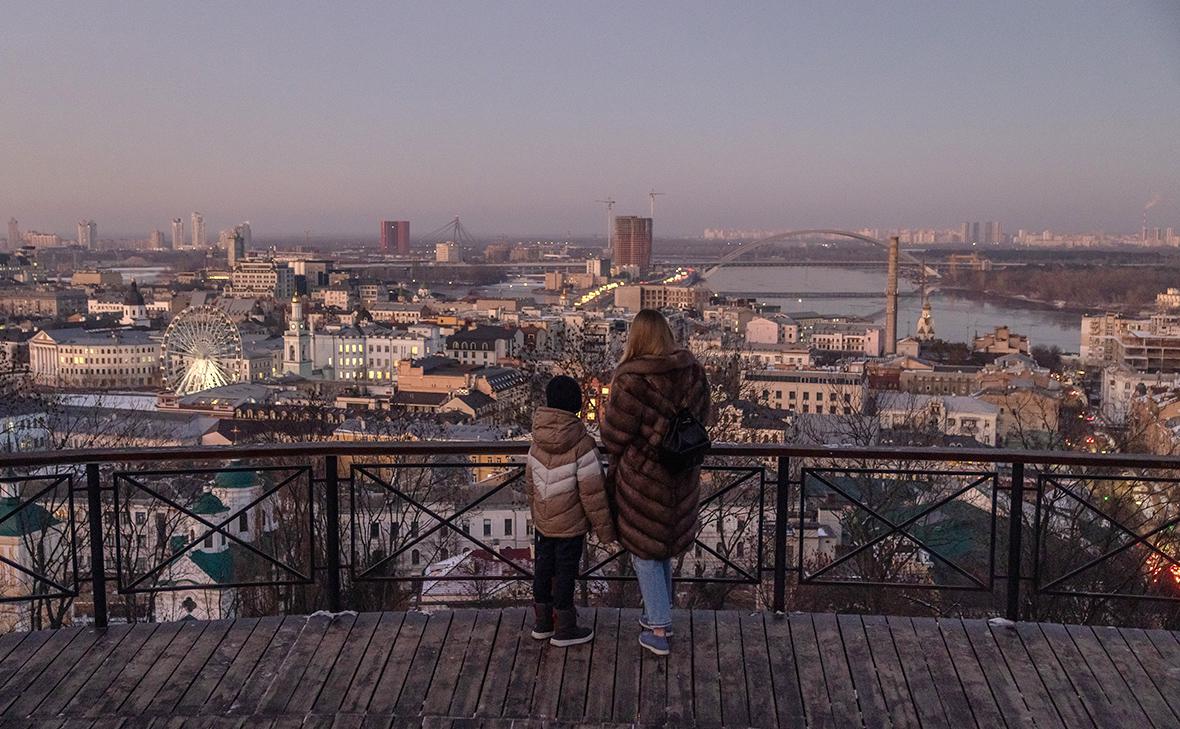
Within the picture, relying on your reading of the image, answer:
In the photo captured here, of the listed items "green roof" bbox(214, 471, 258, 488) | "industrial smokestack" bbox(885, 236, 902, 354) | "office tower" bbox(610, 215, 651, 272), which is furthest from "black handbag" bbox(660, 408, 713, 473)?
"office tower" bbox(610, 215, 651, 272)

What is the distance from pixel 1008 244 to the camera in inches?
3265

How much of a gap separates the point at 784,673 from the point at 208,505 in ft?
16.7

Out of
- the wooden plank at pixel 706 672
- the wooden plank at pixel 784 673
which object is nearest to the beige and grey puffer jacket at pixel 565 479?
A: the wooden plank at pixel 706 672

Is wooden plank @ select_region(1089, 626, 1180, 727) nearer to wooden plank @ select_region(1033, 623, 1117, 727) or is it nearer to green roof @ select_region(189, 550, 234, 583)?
wooden plank @ select_region(1033, 623, 1117, 727)

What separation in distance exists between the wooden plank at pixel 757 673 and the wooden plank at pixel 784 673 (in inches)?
0.7

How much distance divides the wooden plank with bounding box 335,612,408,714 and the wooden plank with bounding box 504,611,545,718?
1.24ft

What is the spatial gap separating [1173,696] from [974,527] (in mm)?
5972

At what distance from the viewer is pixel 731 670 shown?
3.39 metres

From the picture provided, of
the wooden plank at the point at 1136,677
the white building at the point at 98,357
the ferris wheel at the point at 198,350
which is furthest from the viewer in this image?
the white building at the point at 98,357

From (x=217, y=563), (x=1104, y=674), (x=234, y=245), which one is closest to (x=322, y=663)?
(x=1104, y=674)

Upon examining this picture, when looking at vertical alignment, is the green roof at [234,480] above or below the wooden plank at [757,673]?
below

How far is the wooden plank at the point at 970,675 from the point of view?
10.2 ft

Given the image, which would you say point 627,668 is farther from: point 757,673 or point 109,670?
point 109,670

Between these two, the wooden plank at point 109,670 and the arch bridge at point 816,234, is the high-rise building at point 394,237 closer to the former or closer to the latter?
the arch bridge at point 816,234
